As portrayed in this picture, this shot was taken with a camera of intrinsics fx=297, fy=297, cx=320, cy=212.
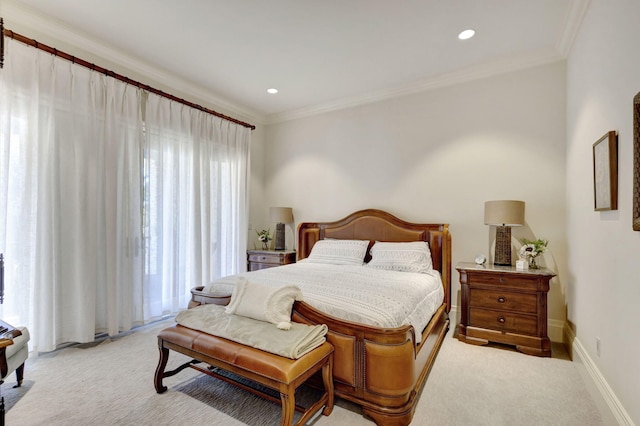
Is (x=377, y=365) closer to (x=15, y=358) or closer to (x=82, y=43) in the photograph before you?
(x=15, y=358)

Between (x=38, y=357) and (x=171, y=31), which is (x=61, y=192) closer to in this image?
(x=38, y=357)

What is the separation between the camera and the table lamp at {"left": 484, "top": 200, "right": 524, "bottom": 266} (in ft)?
9.93

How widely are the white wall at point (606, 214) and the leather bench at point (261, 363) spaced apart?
5.28ft

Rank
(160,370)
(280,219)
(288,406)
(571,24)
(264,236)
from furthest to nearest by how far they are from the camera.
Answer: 1. (264,236)
2. (280,219)
3. (571,24)
4. (160,370)
5. (288,406)

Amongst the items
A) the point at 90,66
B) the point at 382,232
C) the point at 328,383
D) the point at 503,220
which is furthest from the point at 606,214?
the point at 90,66

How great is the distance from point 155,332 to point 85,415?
58.5 inches

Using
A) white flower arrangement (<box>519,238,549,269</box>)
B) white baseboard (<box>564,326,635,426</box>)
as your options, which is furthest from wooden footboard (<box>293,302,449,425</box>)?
white flower arrangement (<box>519,238,549,269</box>)

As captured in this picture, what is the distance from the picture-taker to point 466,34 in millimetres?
2898

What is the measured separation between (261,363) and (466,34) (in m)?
3.36

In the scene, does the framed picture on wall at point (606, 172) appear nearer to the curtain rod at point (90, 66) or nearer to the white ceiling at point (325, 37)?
the white ceiling at point (325, 37)

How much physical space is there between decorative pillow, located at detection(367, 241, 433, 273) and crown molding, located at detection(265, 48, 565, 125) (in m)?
2.04

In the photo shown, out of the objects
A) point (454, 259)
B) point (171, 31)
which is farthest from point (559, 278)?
point (171, 31)

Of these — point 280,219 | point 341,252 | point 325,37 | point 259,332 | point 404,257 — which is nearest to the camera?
point 259,332

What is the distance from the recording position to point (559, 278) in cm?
312
